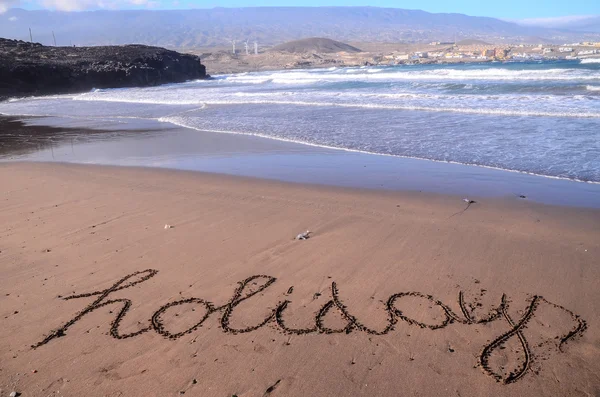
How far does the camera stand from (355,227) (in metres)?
5.30

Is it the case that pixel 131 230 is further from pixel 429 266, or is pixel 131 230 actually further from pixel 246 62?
pixel 246 62

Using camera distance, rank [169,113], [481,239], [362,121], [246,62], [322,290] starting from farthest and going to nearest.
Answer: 1. [246,62]
2. [169,113]
3. [362,121]
4. [481,239]
5. [322,290]

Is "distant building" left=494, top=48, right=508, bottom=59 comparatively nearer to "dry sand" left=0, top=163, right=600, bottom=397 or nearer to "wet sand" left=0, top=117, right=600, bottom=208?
"wet sand" left=0, top=117, right=600, bottom=208

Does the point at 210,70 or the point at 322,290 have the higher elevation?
the point at 210,70

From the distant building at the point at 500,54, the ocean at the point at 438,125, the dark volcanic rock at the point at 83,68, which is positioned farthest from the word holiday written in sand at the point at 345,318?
the distant building at the point at 500,54

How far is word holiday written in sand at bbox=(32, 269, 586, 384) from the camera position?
3096 millimetres

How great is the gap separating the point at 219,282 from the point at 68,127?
47.1ft

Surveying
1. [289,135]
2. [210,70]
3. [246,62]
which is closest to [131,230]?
[289,135]

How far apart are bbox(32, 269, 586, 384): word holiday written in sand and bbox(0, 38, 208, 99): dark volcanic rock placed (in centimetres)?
3840

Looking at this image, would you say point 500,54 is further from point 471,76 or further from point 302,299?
point 302,299

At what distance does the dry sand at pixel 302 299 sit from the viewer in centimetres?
278

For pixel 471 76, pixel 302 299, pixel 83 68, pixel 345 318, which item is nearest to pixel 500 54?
pixel 471 76

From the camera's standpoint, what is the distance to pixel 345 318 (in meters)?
3.36

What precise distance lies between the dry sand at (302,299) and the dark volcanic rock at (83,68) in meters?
36.9
